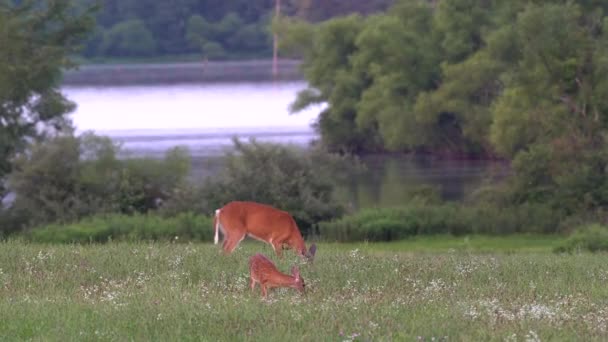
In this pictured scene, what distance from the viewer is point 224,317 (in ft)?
30.6

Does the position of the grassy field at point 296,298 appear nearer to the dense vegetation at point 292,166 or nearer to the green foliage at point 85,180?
the dense vegetation at point 292,166

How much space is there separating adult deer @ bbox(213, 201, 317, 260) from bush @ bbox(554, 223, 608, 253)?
53.8 ft

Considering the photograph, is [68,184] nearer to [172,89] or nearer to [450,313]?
[450,313]

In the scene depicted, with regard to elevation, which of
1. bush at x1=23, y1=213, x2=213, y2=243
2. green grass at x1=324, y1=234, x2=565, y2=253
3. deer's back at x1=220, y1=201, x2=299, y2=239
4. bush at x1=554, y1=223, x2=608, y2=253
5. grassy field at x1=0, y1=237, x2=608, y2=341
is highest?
grassy field at x1=0, y1=237, x2=608, y2=341

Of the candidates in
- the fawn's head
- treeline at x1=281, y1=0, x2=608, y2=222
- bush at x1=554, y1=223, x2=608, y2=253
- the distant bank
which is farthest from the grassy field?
the distant bank

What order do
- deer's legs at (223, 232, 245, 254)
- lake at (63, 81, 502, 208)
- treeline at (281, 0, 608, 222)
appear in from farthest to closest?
lake at (63, 81, 502, 208)
treeline at (281, 0, 608, 222)
deer's legs at (223, 232, 245, 254)

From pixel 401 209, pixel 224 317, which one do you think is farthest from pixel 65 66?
pixel 224 317

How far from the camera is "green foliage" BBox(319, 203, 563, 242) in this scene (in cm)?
3847

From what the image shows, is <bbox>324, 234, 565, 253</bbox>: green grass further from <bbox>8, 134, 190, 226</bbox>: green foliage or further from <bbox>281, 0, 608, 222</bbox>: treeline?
<bbox>8, 134, 190, 226</bbox>: green foliage

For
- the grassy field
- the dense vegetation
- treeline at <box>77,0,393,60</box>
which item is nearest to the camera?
the grassy field

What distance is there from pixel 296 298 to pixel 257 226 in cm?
439

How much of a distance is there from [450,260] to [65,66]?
3420 cm

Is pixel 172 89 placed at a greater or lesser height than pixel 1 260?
lesser

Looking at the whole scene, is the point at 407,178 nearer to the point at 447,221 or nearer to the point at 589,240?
the point at 447,221
